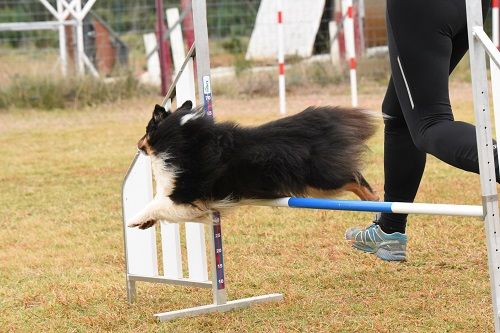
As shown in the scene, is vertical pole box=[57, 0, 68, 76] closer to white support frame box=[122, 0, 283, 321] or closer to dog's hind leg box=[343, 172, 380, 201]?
white support frame box=[122, 0, 283, 321]

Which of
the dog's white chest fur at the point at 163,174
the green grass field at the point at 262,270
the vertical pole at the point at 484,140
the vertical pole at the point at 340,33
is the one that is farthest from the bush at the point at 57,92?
the vertical pole at the point at 484,140

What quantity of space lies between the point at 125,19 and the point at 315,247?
1182 cm

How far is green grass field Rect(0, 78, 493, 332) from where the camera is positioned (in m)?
3.41

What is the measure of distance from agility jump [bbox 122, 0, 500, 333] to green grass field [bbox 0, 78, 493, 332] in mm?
121

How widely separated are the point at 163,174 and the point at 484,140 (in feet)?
4.14

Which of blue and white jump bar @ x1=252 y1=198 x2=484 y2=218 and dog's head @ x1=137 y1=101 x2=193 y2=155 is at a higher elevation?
dog's head @ x1=137 y1=101 x2=193 y2=155

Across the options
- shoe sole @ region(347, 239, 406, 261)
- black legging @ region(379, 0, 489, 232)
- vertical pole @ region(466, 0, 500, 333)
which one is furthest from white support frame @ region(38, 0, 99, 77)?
vertical pole @ region(466, 0, 500, 333)

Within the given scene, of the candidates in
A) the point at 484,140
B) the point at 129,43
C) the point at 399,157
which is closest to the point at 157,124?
the point at 399,157

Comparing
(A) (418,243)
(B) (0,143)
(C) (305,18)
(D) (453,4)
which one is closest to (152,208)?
(D) (453,4)

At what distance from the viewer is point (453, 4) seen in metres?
3.06

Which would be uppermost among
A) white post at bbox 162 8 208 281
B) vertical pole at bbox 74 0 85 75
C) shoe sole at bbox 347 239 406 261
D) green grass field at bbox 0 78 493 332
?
vertical pole at bbox 74 0 85 75

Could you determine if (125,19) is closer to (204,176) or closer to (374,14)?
(374,14)

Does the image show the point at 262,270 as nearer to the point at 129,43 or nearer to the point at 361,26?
the point at 361,26

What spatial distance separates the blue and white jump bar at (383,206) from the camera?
261 centimetres
